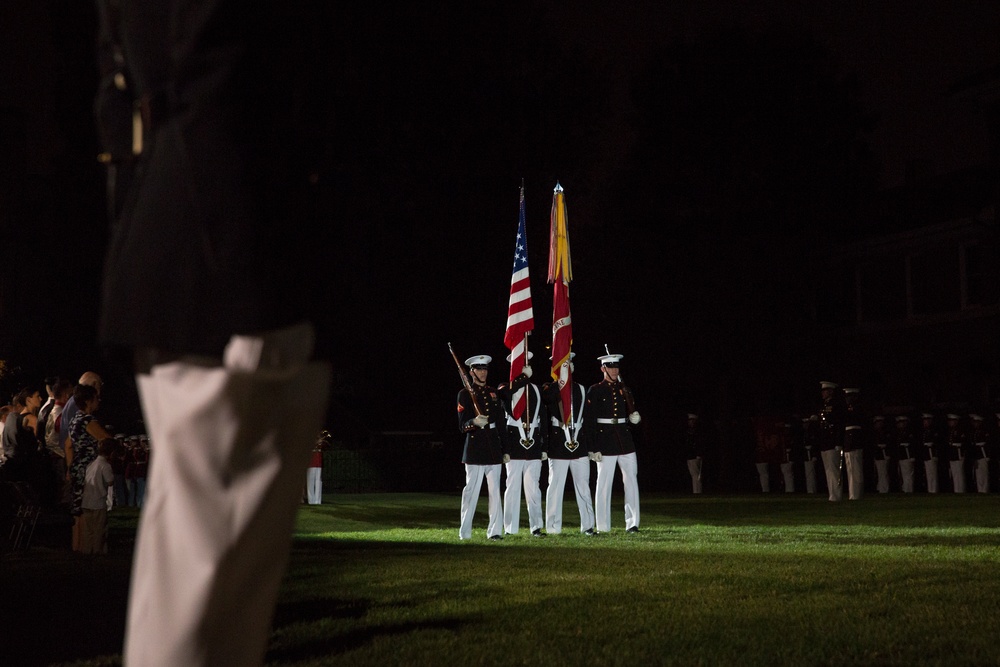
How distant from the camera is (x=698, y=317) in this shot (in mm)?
42594

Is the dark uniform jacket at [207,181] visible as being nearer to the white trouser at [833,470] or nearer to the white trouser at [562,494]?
the white trouser at [562,494]

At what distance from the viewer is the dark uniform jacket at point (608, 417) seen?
2022 centimetres

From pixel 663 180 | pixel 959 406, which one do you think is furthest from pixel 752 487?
pixel 663 180

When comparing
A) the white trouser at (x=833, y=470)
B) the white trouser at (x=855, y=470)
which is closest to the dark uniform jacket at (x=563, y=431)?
the white trouser at (x=833, y=470)

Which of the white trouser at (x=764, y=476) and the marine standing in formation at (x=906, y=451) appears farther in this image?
the white trouser at (x=764, y=476)

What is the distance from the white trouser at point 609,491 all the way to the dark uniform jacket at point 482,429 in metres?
1.56

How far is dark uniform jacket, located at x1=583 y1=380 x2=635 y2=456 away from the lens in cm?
2022

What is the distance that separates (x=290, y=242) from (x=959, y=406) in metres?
A: 34.6

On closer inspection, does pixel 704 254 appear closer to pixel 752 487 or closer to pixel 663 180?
pixel 752 487

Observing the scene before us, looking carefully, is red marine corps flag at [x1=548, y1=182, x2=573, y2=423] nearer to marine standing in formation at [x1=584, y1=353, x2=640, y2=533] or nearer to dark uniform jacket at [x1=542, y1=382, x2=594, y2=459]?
dark uniform jacket at [x1=542, y1=382, x2=594, y2=459]

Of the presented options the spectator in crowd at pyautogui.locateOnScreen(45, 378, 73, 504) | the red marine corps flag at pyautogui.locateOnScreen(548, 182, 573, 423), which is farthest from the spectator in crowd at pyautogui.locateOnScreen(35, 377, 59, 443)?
the red marine corps flag at pyautogui.locateOnScreen(548, 182, 573, 423)

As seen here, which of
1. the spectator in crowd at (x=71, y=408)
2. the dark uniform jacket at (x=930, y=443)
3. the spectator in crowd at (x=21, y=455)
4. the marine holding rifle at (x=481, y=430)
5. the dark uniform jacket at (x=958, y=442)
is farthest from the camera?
the dark uniform jacket at (x=930, y=443)

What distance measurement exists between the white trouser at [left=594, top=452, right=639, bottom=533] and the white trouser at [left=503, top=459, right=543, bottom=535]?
0.85 m

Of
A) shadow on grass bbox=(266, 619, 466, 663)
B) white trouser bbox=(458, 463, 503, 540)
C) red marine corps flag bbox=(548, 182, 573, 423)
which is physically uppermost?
red marine corps flag bbox=(548, 182, 573, 423)
